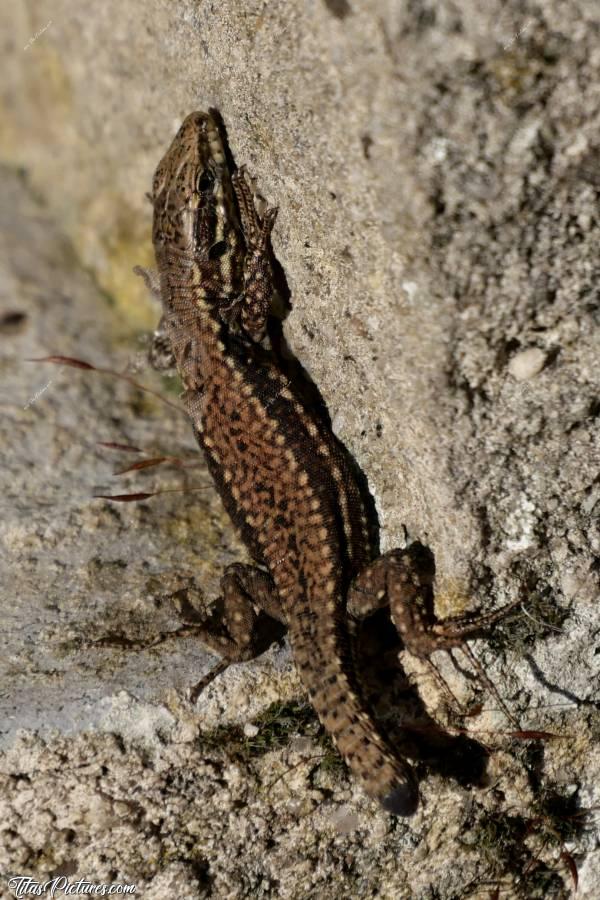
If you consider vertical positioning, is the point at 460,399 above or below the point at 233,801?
above

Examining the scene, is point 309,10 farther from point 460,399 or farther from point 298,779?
point 298,779

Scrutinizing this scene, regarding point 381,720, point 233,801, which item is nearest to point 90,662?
point 233,801

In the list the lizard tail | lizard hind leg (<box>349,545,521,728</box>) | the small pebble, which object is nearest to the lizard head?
lizard hind leg (<box>349,545,521,728</box>)

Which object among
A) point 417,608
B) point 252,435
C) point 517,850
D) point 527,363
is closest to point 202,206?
point 252,435

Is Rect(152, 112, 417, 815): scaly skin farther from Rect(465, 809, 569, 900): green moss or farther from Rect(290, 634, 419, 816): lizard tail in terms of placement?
Rect(465, 809, 569, 900): green moss

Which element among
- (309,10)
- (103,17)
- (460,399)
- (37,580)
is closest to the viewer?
(309,10)

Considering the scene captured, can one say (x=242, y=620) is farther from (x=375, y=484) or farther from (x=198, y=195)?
(x=198, y=195)

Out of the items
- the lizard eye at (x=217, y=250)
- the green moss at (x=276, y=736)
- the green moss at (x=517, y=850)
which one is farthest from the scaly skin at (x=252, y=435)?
the green moss at (x=517, y=850)
